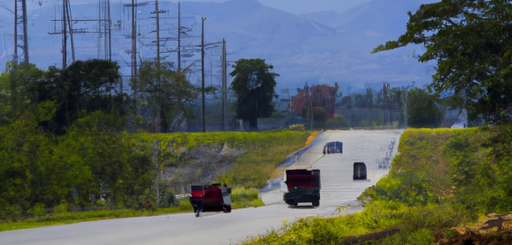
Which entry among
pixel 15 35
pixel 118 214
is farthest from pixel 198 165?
pixel 15 35

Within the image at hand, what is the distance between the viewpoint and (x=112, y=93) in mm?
14117

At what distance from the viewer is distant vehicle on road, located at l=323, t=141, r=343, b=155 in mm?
12516

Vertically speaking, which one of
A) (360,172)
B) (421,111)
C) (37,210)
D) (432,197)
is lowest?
(37,210)

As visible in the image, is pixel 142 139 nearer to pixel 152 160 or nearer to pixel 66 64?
pixel 152 160

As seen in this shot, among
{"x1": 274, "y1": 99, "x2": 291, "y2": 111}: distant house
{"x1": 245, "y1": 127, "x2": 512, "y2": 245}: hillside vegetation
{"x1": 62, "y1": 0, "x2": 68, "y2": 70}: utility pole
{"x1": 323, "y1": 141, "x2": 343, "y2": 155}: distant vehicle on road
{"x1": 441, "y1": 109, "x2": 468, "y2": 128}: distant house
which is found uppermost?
{"x1": 62, "y1": 0, "x2": 68, "y2": 70}: utility pole

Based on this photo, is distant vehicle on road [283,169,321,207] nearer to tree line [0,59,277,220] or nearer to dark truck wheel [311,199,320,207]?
dark truck wheel [311,199,320,207]

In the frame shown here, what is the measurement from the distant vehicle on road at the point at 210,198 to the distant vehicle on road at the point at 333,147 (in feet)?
11.1

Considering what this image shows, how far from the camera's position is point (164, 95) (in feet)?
48.1

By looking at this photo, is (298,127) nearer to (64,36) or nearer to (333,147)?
(333,147)

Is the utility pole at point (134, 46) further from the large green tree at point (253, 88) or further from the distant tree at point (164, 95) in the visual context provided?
the large green tree at point (253, 88)

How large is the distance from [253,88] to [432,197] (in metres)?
4.14

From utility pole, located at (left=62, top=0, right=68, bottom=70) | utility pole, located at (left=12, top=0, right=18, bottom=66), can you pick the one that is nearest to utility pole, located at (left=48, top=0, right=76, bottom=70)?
utility pole, located at (left=62, top=0, right=68, bottom=70)

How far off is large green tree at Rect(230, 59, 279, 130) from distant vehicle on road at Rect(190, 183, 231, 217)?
12.1ft

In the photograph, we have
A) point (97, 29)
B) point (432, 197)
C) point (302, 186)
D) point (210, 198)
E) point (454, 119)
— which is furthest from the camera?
point (97, 29)
